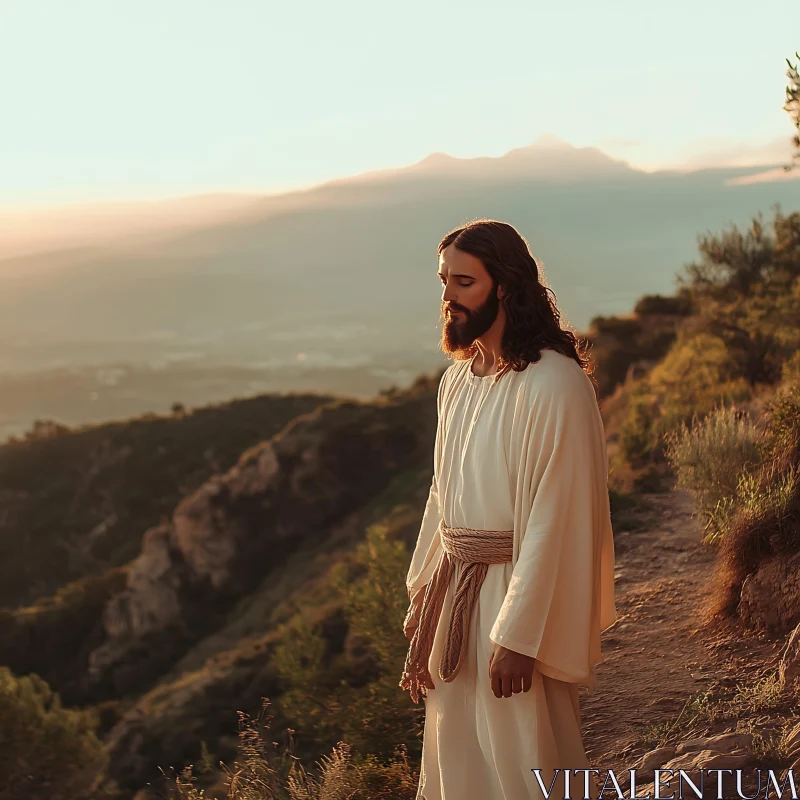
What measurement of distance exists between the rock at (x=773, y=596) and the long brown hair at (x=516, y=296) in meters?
2.16

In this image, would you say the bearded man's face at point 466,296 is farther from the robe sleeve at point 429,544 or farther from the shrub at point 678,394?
the shrub at point 678,394

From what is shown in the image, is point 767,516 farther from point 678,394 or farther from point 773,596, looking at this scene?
point 678,394

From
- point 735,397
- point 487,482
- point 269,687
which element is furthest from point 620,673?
point 269,687

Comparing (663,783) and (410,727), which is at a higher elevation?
(663,783)

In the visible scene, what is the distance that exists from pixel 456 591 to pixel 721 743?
1.15 m

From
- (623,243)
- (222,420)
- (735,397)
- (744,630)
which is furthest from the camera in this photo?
(623,243)

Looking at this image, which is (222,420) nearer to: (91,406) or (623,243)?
(91,406)

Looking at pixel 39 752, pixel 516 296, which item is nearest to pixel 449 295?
pixel 516 296

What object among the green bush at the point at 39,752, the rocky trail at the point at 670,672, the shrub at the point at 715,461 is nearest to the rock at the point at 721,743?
the rocky trail at the point at 670,672

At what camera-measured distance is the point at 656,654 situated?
4348 mm

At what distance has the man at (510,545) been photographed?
2129mm

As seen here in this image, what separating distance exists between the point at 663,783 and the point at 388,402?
95.8 feet

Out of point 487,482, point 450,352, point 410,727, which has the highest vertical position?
point 450,352

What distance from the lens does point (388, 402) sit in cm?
3183
